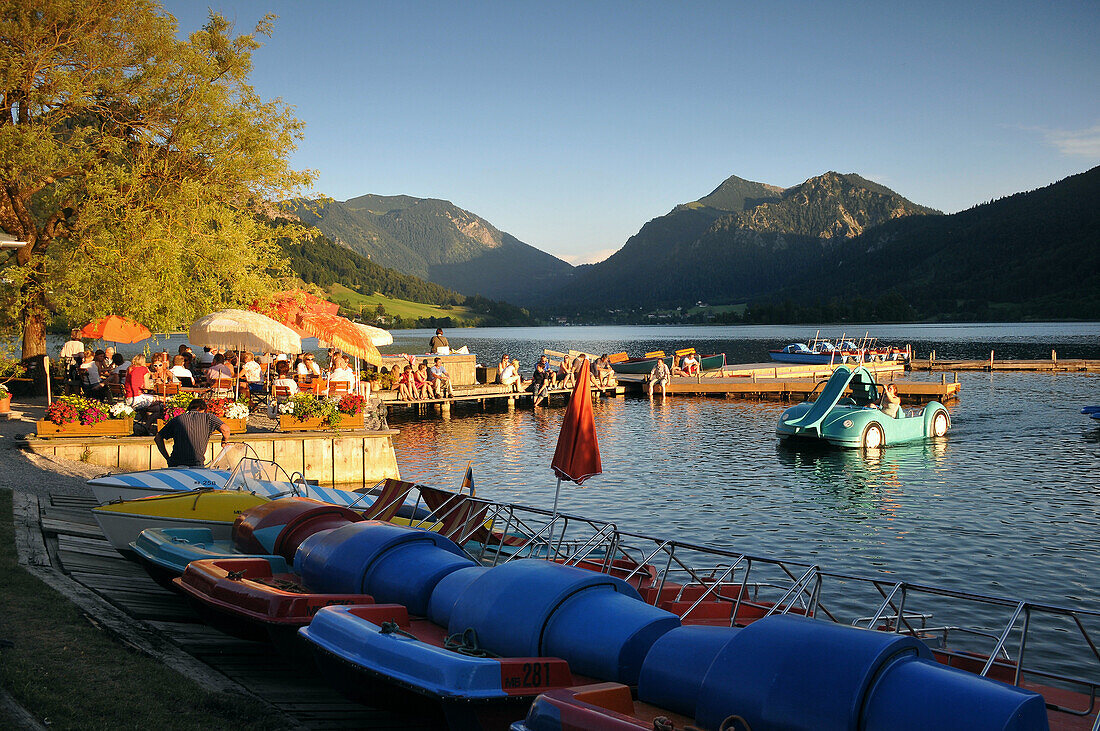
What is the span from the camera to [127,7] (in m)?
25.7

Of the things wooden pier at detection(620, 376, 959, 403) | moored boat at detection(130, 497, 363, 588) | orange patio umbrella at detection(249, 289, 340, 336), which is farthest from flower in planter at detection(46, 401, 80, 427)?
wooden pier at detection(620, 376, 959, 403)

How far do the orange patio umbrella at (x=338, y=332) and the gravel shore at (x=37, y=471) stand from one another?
31.1 ft

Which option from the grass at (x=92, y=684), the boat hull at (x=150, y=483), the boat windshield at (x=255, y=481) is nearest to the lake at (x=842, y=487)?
the boat windshield at (x=255, y=481)

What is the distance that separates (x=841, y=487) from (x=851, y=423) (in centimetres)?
715

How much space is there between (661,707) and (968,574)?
1094 cm

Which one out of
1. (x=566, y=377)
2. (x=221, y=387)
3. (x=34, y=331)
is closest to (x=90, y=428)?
(x=221, y=387)

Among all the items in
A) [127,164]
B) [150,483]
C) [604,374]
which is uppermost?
[127,164]

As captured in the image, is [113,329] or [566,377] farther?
[566,377]

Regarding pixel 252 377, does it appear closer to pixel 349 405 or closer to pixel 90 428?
pixel 349 405

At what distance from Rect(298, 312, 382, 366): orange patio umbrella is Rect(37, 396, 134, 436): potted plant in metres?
9.19

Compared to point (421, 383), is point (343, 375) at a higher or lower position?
higher

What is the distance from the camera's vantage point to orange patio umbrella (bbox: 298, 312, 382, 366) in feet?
89.9

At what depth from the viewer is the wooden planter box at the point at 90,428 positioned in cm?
1748

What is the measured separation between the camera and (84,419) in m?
17.9
